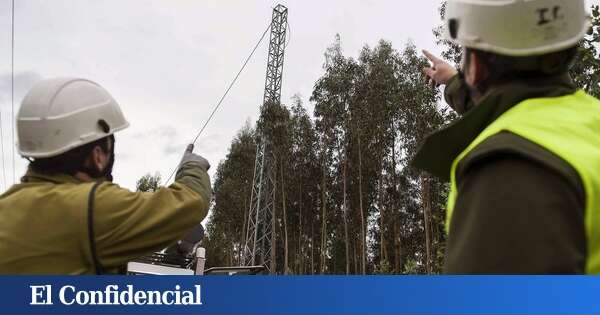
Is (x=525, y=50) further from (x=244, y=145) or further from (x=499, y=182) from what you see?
(x=244, y=145)

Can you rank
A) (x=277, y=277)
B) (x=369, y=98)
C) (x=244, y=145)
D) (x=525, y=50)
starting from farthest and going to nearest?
(x=244, y=145)
(x=369, y=98)
(x=277, y=277)
(x=525, y=50)

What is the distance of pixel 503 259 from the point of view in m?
0.97

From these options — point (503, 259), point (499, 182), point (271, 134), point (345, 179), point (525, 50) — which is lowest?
point (503, 259)

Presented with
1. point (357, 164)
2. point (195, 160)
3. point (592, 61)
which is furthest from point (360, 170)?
point (195, 160)

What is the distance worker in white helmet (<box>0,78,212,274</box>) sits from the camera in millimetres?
1906

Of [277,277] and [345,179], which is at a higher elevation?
[345,179]

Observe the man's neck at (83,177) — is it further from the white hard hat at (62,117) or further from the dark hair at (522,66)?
the dark hair at (522,66)

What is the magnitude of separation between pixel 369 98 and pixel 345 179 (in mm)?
4906

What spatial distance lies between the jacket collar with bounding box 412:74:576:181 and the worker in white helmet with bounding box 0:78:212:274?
96 centimetres

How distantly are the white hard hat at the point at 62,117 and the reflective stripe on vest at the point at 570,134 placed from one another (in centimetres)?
154

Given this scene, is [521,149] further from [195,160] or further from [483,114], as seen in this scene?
[195,160]

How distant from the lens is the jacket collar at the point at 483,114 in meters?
1.25

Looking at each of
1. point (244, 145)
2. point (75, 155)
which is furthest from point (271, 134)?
point (75, 155)

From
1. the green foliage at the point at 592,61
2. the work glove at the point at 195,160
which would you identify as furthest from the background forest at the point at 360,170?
the work glove at the point at 195,160
